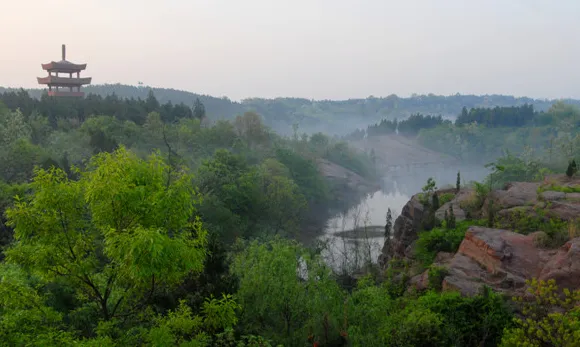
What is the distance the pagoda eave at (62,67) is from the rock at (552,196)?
51281 millimetres

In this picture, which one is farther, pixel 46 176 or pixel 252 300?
pixel 252 300

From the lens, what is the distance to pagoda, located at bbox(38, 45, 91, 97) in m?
53.2

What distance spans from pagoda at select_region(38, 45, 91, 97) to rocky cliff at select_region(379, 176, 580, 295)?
46.8 m

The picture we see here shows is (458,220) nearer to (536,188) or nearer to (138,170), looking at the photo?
(536,188)

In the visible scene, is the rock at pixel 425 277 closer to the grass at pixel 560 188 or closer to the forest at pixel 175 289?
the forest at pixel 175 289

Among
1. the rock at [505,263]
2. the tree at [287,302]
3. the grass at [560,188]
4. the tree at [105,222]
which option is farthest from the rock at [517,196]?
the tree at [105,222]

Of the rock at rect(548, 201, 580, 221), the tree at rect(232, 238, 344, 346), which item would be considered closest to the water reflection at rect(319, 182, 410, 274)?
the rock at rect(548, 201, 580, 221)

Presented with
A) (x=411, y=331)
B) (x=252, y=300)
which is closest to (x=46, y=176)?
(x=252, y=300)

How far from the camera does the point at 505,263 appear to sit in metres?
16.1

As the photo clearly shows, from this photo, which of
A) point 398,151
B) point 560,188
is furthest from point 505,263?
point 398,151

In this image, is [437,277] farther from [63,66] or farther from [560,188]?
[63,66]

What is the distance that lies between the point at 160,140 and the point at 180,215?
41.8 m

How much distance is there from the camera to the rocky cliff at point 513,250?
14.7 m

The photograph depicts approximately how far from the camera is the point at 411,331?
11.7 metres
